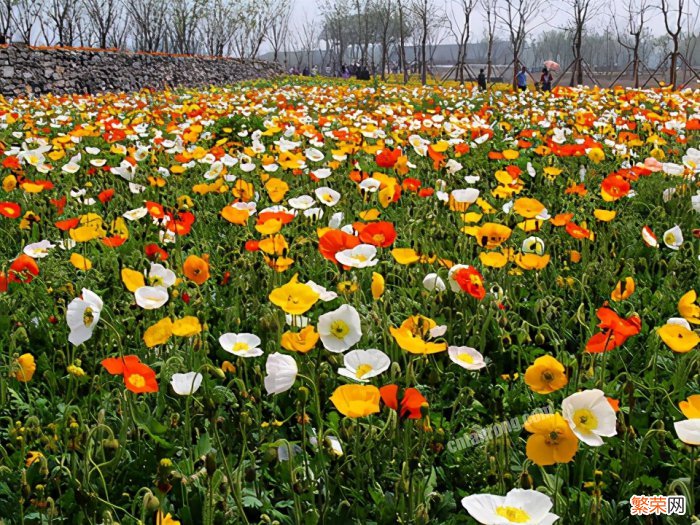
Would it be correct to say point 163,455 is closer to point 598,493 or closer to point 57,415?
point 57,415

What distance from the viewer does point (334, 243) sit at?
6.68 feet

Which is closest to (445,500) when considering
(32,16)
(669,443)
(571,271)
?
(669,443)

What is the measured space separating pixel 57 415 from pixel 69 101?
401 inches

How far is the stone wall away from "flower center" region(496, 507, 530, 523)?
15.0m

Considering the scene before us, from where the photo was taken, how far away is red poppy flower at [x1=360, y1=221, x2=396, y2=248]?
2156mm

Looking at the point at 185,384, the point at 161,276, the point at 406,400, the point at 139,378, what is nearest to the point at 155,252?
the point at 161,276

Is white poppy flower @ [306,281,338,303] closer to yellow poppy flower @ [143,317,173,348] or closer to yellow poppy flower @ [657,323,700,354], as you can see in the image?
yellow poppy flower @ [143,317,173,348]

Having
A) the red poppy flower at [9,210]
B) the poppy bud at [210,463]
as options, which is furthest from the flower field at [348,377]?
the red poppy flower at [9,210]

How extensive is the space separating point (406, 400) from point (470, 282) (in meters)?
0.67

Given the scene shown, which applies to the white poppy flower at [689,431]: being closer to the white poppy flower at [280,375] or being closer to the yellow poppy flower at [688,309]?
the yellow poppy flower at [688,309]

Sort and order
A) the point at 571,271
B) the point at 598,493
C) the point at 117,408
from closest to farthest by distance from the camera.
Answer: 1. the point at 598,493
2. the point at 117,408
3. the point at 571,271

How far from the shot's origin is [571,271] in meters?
3.00

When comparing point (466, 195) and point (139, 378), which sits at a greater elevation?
point (466, 195)

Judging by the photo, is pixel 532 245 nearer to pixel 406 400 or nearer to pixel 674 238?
pixel 674 238
